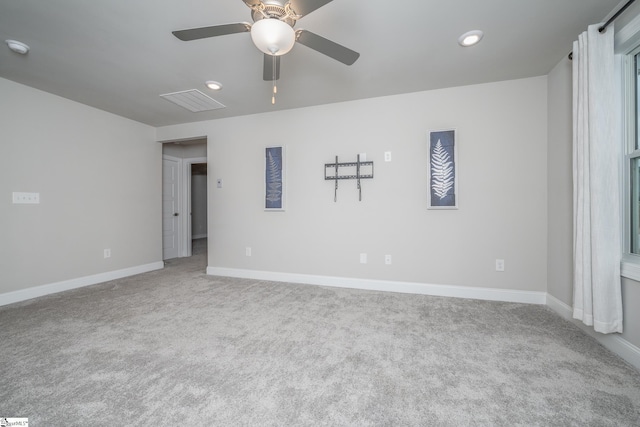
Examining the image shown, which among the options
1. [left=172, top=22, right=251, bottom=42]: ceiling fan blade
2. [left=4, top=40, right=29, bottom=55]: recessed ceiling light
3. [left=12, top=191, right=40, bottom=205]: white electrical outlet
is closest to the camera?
[left=172, top=22, right=251, bottom=42]: ceiling fan blade

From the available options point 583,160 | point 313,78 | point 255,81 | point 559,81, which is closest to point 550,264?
point 583,160

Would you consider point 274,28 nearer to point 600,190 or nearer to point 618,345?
point 600,190

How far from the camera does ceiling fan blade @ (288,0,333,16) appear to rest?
137 cm

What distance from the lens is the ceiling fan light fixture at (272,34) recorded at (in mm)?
1405

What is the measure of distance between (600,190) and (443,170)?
1.37 m

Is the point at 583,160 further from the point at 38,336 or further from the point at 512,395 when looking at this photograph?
the point at 38,336

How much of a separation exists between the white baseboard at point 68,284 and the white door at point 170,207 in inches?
40.8

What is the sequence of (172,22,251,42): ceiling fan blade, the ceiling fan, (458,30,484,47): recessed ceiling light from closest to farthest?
1. the ceiling fan
2. (172,22,251,42): ceiling fan blade
3. (458,30,484,47): recessed ceiling light

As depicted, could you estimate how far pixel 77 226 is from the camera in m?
3.48

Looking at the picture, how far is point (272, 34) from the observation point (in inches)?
56.0

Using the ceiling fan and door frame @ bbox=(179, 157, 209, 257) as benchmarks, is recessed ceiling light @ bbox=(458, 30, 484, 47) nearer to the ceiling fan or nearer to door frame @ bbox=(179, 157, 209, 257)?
the ceiling fan

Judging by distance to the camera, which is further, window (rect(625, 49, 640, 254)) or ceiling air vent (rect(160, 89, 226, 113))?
ceiling air vent (rect(160, 89, 226, 113))

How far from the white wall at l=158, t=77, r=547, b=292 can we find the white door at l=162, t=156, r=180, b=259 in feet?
5.84

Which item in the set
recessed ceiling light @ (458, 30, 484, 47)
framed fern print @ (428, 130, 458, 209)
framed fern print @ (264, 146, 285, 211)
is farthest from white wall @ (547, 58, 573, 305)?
framed fern print @ (264, 146, 285, 211)
